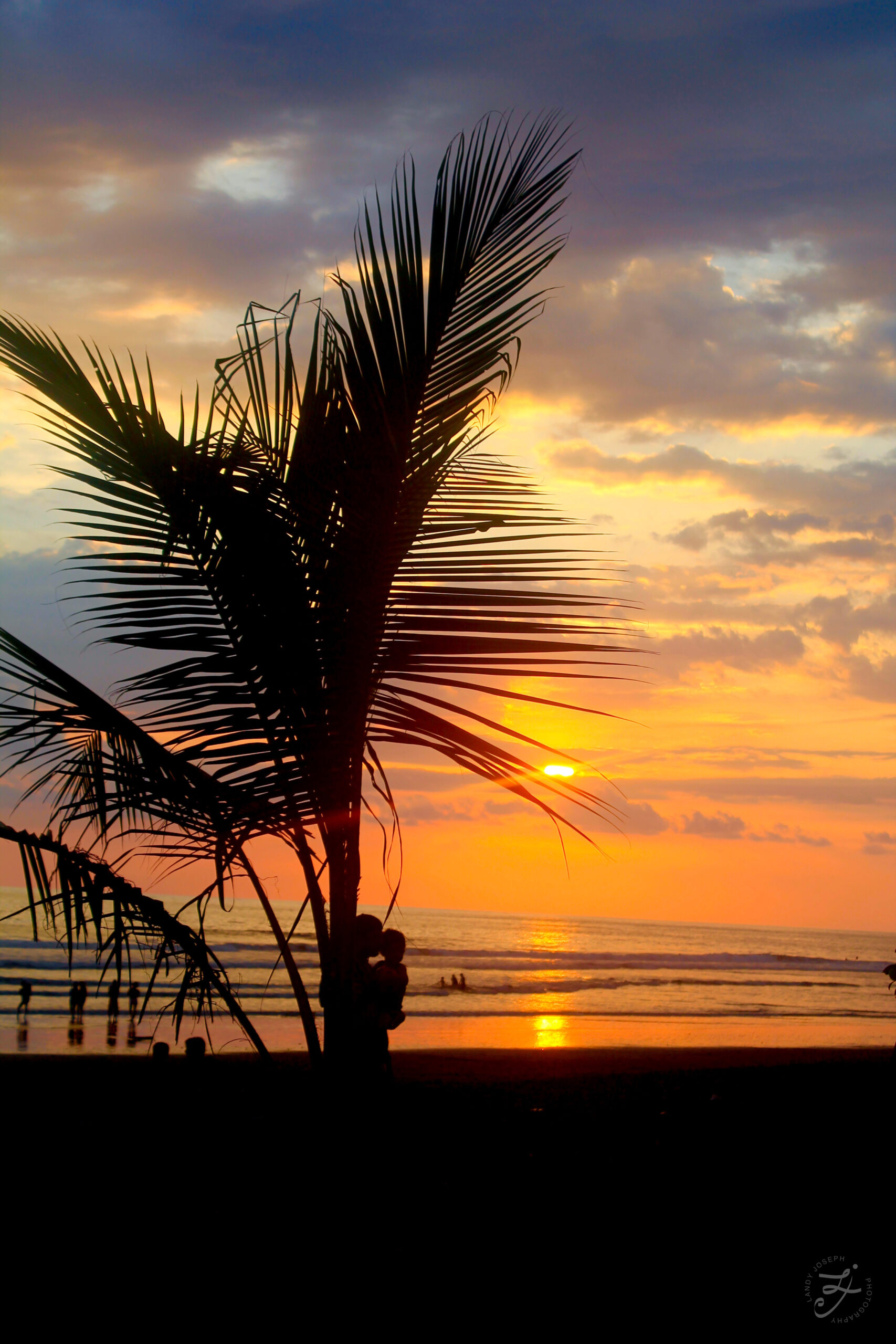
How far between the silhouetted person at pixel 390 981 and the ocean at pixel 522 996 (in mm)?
948

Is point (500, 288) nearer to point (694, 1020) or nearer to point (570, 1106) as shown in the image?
point (570, 1106)

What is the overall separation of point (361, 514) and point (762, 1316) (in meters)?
2.41

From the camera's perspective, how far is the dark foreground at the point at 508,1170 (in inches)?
116

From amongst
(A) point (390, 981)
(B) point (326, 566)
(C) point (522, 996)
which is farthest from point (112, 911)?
(C) point (522, 996)

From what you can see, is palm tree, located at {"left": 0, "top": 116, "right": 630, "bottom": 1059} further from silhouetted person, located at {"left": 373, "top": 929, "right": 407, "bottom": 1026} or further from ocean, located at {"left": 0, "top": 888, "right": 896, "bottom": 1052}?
silhouetted person, located at {"left": 373, "top": 929, "right": 407, "bottom": 1026}

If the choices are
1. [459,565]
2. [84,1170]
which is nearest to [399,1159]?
[84,1170]

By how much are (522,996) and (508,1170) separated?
2839 centimetres

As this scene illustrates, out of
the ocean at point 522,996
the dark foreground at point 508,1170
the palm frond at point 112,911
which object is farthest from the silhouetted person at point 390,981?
the palm frond at point 112,911

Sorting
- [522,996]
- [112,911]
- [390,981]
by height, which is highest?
[112,911]

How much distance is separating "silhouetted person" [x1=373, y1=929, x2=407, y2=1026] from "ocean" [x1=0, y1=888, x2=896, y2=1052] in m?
0.95

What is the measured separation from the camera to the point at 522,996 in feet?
101

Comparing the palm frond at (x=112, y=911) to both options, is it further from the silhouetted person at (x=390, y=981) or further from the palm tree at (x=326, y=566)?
the silhouetted person at (x=390, y=981)

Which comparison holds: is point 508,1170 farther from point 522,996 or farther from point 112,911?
point 522,996

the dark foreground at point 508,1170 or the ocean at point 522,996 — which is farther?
the ocean at point 522,996
